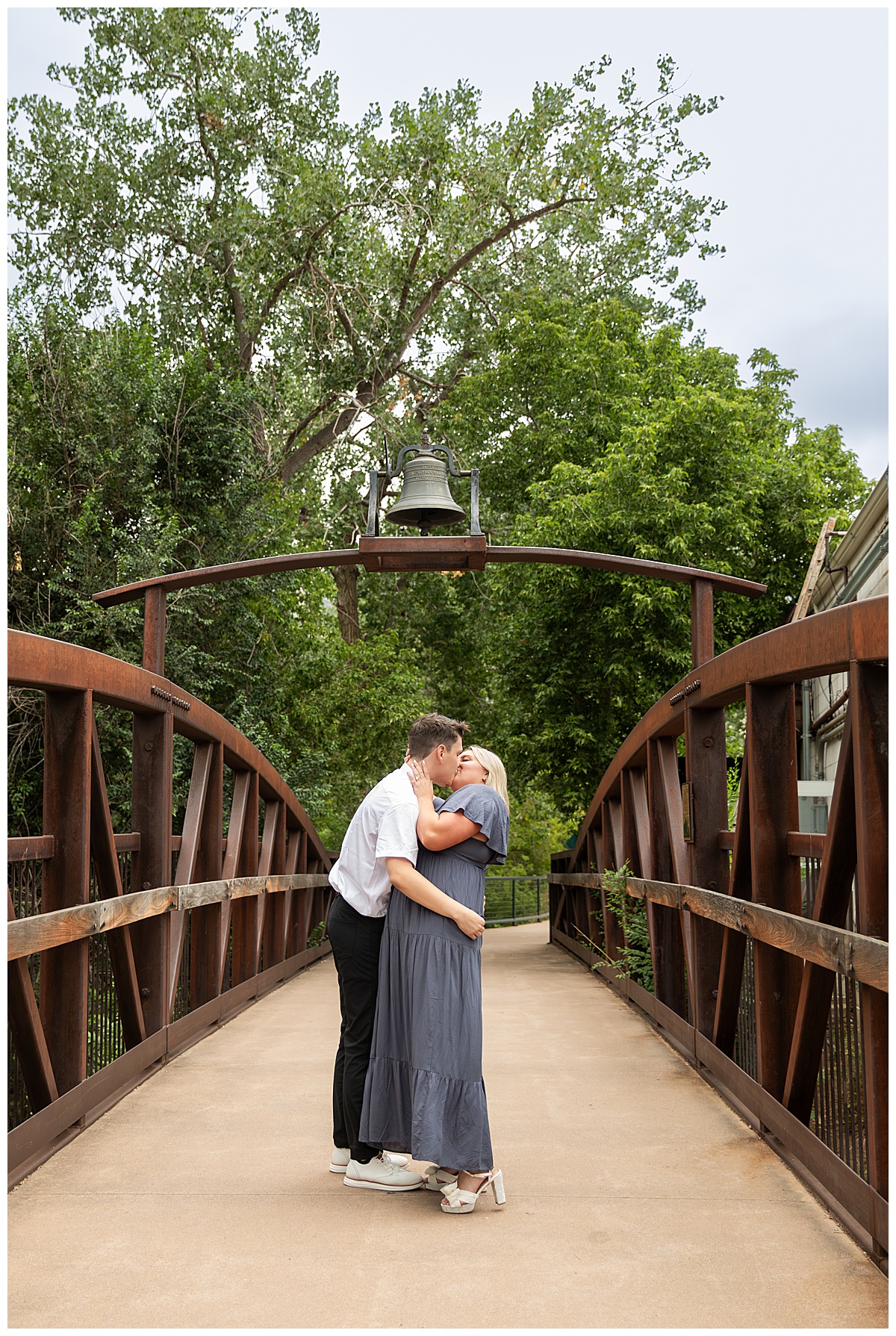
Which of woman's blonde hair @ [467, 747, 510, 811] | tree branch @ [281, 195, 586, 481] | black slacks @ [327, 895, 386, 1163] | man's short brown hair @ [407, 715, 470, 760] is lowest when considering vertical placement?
black slacks @ [327, 895, 386, 1163]

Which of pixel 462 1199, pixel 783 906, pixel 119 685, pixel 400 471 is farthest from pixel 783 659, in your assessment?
pixel 400 471

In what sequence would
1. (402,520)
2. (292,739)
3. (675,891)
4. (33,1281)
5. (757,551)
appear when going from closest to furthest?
(33,1281) < (675,891) < (402,520) < (757,551) < (292,739)

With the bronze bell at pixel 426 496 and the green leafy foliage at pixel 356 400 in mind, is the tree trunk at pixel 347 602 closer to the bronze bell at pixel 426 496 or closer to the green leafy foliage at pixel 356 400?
the green leafy foliage at pixel 356 400

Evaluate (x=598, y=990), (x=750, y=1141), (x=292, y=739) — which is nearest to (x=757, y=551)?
(x=292, y=739)

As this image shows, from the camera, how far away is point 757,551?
1428 cm

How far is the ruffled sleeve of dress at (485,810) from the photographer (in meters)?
3.45

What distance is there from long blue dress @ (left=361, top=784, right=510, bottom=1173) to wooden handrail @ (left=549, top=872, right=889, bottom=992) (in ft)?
2.86

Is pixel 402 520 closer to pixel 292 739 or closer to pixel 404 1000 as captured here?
pixel 404 1000

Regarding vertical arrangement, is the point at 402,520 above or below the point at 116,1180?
above

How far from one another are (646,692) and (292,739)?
5.00 m

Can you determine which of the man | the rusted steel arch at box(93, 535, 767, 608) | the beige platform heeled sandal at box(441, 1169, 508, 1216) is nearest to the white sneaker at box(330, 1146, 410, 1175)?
the man

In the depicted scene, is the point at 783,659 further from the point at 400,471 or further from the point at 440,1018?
the point at 400,471

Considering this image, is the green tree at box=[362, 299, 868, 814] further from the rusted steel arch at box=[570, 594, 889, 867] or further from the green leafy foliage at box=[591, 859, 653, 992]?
the rusted steel arch at box=[570, 594, 889, 867]

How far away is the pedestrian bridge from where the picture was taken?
109 inches
